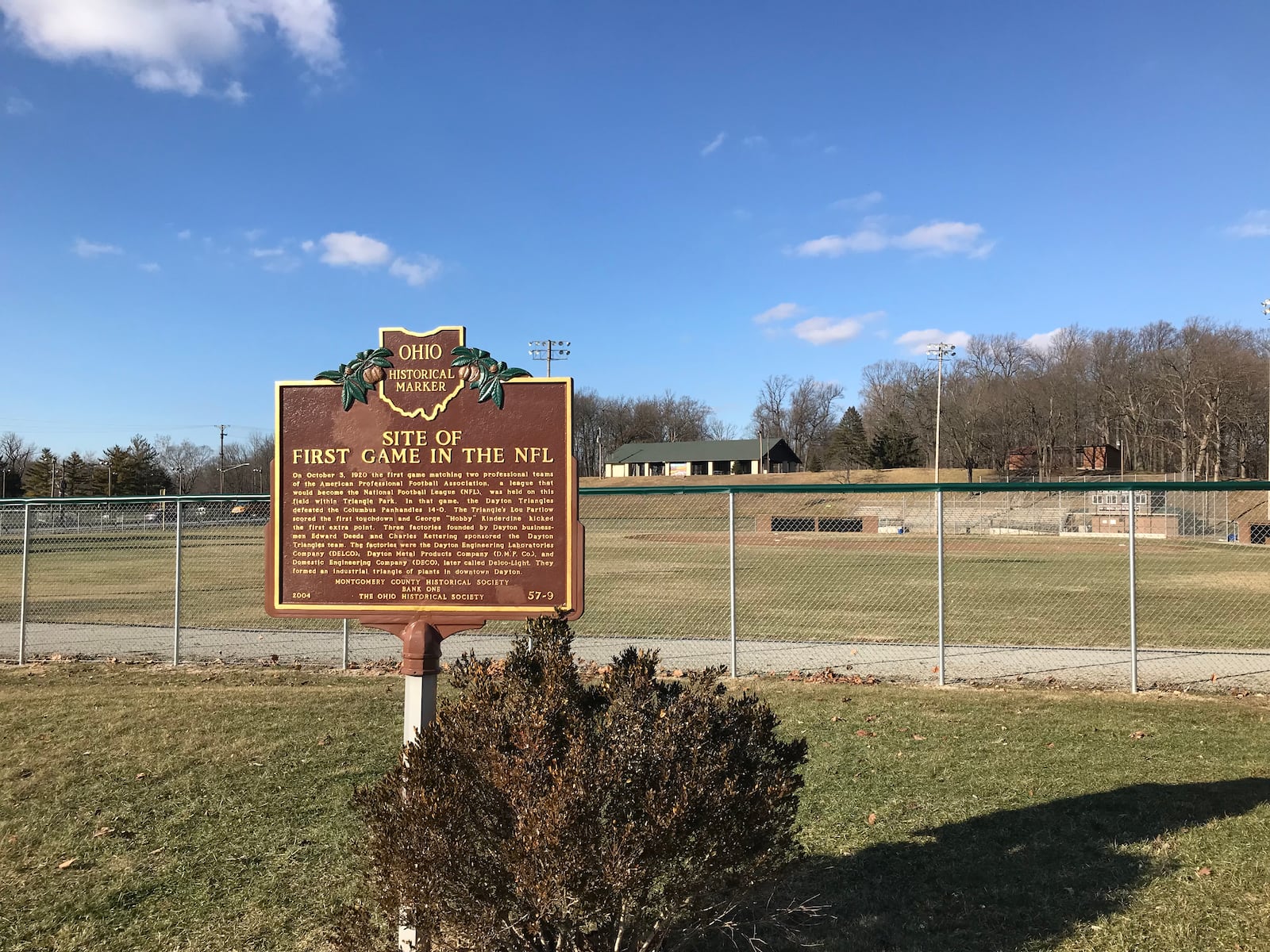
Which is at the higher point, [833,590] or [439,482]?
[439,482]

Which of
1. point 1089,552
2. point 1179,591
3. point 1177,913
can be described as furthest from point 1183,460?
point 1177,913

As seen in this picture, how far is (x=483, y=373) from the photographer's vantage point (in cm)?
397

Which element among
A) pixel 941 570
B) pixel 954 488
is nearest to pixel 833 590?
pixel 941 570

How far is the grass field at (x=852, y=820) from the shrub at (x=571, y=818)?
2.91 feet

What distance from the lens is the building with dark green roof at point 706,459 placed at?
10139 cm

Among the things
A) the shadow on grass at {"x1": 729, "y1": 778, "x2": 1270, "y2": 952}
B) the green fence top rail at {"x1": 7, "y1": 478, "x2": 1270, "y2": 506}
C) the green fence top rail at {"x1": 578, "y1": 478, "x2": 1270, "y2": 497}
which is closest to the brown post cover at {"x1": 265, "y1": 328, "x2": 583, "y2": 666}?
the shadow on grass at {"x1": 729, "y1": 778, "x2": 1270, "y2": 952}

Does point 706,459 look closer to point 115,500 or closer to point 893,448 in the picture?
point 893,448

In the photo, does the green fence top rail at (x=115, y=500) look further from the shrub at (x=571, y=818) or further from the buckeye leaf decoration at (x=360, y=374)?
the shrub at (x=571, y=818)

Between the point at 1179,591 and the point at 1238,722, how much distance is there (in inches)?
509

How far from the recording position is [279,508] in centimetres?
417

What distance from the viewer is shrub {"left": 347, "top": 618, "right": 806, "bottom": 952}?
2.66m

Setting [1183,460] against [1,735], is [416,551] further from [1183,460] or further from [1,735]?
[1183,460]

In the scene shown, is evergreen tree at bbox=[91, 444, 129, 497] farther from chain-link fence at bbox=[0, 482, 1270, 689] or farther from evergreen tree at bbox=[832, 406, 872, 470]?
evergreen tree at bbox=[832, 406, 872, 470]

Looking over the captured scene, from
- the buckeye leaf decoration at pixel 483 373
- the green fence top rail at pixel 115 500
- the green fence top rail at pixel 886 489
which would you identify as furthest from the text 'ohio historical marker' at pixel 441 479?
the green fence top rail at pixel 115 500
